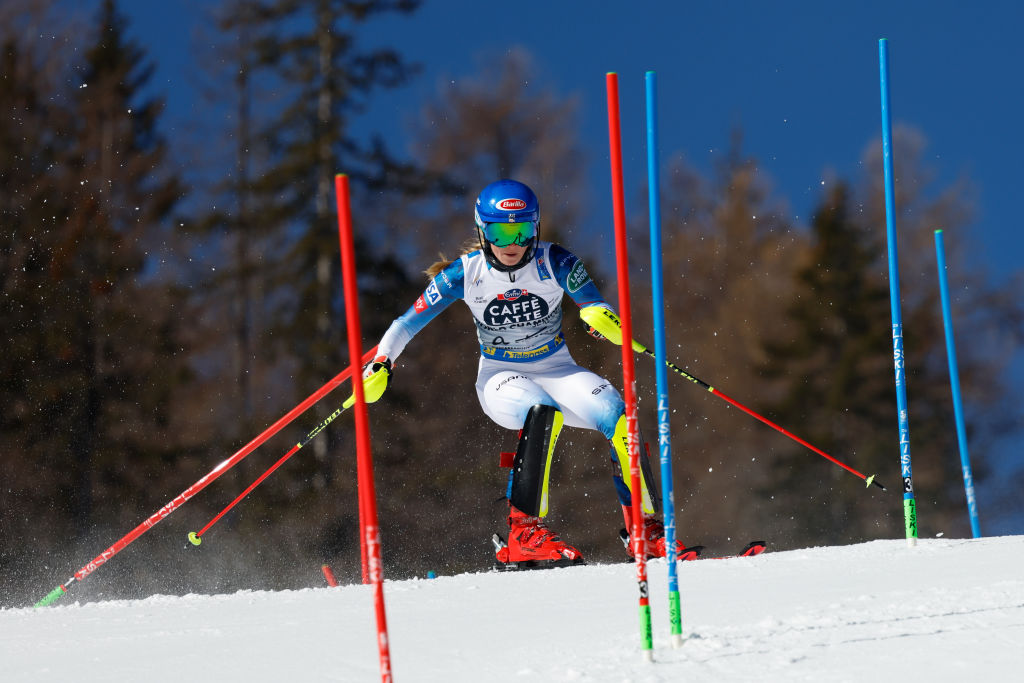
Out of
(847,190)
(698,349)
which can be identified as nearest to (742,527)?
(698,349)

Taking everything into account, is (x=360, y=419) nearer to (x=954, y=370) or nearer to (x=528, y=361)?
(x=528, y=361)

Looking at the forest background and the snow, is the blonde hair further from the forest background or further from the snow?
the forest background

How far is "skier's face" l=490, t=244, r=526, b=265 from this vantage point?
542 centimetres

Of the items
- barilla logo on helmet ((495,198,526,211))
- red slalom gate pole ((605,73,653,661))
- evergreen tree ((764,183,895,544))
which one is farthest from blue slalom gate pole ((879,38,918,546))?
evergreen tree ((764,183,895,544))

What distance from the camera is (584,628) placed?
12.6 feet

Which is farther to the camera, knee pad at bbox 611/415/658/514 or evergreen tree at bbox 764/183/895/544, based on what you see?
evergreen tree at bbox 764/183/895/544

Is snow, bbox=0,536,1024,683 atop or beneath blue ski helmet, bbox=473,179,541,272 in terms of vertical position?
beneath

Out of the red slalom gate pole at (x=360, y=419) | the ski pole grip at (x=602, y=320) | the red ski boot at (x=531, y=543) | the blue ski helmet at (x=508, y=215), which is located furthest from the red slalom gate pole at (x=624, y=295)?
the red ski boot at (x=531, y=543)

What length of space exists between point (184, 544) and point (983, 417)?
13.2 meters

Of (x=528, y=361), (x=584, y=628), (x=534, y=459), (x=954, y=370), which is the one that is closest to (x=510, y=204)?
(x=528, y=361)

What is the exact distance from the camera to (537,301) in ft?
18.3

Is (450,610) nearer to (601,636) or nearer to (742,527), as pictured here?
(601,636)

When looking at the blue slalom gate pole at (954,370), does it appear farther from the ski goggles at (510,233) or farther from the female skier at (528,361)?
the ski goggles at (510,233)

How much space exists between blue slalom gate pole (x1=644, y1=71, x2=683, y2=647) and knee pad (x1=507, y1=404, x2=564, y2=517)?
7.66 ft
